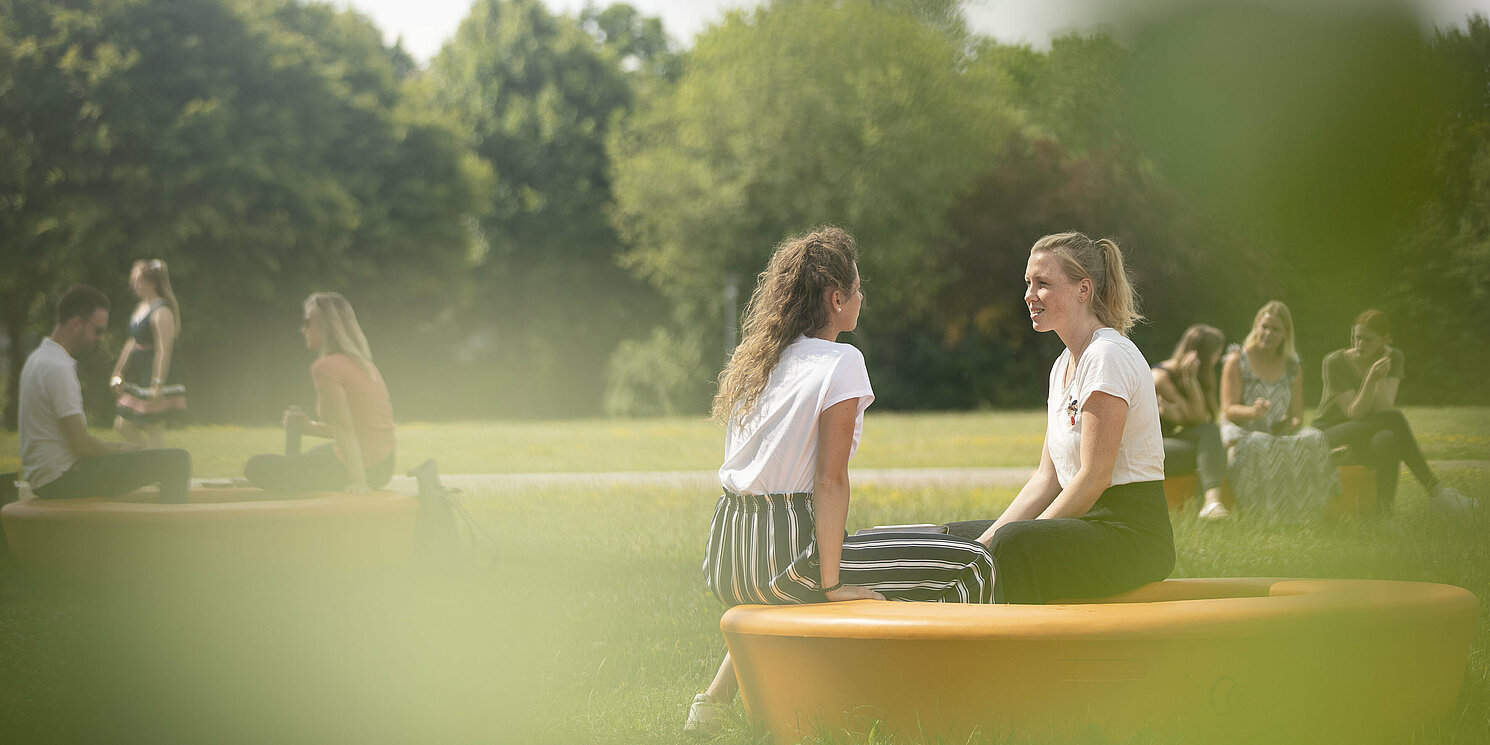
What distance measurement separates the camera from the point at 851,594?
138 inches

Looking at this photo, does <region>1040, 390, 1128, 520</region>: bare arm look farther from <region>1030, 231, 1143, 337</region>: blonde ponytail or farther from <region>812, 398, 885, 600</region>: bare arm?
<region>812, 398, 885, 600</region>: bare arm

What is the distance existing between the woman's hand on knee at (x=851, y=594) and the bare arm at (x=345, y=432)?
13.6ft

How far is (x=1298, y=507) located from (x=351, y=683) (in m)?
5.86

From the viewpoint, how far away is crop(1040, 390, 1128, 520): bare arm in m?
3.47

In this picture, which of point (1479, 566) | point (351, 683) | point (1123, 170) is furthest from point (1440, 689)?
point (1123, 170)

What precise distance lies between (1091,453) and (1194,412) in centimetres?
483

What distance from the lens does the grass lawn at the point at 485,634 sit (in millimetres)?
3930

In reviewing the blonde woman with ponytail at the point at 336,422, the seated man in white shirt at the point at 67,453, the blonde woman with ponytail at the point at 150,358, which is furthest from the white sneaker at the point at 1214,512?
the blonde woman with ponytail at the point at 150,358

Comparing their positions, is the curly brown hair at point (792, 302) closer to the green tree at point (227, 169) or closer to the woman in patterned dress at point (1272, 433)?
the woman in patterned dress at point (1272, 433)

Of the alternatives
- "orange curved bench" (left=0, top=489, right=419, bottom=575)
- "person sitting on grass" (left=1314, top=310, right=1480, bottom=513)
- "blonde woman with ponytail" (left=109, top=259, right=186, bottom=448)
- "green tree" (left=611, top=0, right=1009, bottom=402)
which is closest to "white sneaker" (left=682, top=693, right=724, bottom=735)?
"orange curved bench" (left=0, top=489, right=419, bottom=575)

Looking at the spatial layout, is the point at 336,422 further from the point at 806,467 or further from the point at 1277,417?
the point at 1277,417

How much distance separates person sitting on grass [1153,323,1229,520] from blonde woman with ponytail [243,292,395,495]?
198 inches

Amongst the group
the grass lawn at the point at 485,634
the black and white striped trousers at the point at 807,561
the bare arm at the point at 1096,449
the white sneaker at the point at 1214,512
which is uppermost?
the bare arm at the point at 1096,449

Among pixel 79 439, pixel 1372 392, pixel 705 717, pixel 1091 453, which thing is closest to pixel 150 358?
pixel 79 439
